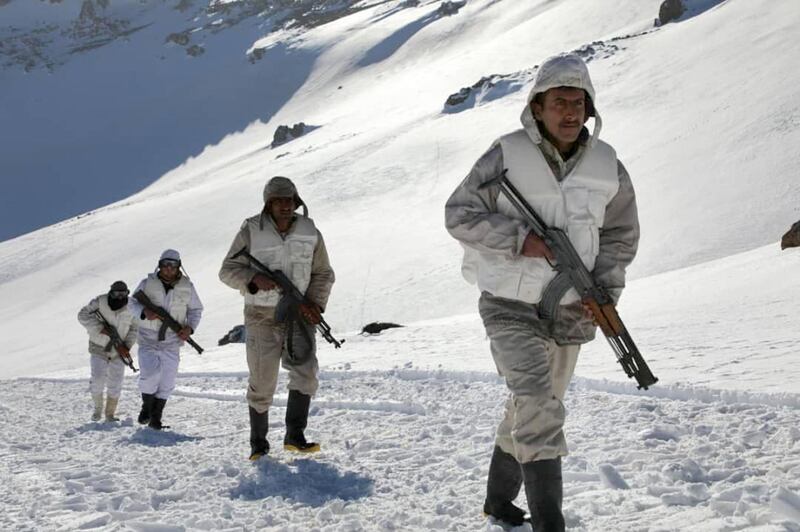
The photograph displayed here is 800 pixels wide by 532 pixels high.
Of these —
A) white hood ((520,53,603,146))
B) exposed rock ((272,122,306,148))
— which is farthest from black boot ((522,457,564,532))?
exposed rock ((272,122,306,148))

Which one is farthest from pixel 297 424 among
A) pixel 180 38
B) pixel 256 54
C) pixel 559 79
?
pixel 180 38

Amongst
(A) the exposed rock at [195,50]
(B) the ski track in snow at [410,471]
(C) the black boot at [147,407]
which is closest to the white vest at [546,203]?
(B) the ski track in snow at [410,471]

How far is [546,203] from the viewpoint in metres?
3.98

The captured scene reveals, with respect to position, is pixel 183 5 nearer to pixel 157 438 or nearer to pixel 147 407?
pixel 147 407

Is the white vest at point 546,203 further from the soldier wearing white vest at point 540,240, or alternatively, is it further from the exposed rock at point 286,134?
the exposed rock at point 286,134

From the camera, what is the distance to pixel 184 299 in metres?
10.0

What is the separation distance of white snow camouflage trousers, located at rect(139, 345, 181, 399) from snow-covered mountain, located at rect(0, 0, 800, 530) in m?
0.67

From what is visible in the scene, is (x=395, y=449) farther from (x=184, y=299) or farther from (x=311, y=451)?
(x=184, y=299)

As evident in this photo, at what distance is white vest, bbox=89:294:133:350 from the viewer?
12133 millimetres

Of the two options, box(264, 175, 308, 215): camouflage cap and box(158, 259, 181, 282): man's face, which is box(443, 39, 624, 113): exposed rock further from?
box(264, 175, 308, 215): camouflage cap

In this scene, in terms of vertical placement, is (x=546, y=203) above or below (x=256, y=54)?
below

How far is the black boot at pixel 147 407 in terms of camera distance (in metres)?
10.1

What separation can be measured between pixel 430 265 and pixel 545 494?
29608 millimetres

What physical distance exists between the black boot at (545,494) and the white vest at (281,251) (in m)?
3.40
